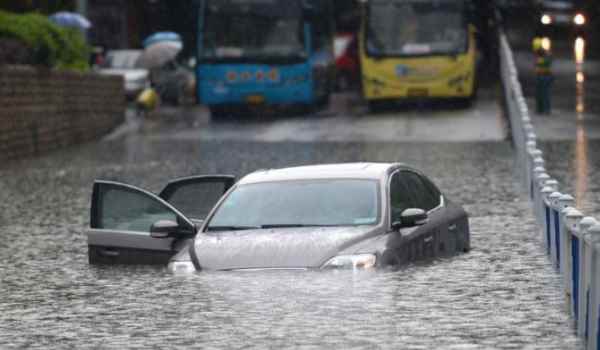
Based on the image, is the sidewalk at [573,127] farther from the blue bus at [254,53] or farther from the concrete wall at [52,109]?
the concrete wall at [52,109]

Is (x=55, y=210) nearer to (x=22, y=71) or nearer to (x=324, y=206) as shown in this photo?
(x=324, y=206)

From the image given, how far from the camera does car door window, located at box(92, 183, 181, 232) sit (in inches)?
598

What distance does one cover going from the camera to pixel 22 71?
34.0 meters

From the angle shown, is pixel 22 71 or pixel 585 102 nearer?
pixel 22 71

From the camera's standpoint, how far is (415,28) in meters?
42.8

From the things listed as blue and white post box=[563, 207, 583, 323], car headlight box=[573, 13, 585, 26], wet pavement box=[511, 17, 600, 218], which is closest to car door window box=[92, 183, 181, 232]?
blue and white post box=[563, 207, 583, 323]

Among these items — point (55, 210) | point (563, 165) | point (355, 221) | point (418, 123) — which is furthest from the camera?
point (418, 123)

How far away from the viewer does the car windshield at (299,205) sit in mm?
13617

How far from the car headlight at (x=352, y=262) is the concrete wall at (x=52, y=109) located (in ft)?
67.4

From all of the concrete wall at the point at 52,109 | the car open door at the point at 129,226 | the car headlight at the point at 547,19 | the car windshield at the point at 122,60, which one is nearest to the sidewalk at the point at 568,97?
the car headlight at the point at 547,19

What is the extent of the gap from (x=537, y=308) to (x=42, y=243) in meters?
8.17

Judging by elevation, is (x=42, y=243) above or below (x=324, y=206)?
below

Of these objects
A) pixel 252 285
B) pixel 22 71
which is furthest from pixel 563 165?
pixel 252 285

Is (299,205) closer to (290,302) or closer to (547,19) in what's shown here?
(290,302)
